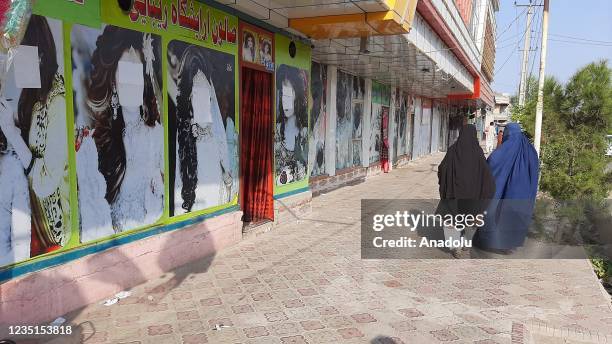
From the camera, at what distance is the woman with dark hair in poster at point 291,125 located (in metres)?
7.09

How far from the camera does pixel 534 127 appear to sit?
25.7 ft

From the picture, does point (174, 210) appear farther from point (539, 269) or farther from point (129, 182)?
point (539, 269)

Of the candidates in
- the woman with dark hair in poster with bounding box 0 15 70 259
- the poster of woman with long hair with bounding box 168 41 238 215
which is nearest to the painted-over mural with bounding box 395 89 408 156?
the poster of woman with long hair with bounding box 168 41 238 215

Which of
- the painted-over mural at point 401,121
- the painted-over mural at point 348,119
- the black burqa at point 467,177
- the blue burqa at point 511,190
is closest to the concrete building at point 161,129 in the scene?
the black burqa at point 467,177

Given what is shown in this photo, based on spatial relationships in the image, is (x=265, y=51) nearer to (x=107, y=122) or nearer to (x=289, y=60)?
(x=289, y=60)

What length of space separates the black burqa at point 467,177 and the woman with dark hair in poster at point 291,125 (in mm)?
2752

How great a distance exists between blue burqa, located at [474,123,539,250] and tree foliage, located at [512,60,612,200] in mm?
1245

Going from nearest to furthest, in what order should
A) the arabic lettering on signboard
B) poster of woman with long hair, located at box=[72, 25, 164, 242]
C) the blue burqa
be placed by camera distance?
poster of woman with long hair, located at box=[72, 25, 164, 242] → the arabic lettering on signboard → the blue burqa

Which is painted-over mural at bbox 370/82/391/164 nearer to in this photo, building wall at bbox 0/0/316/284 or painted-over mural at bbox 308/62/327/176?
painted-over mural at bbox 308/62/327/176

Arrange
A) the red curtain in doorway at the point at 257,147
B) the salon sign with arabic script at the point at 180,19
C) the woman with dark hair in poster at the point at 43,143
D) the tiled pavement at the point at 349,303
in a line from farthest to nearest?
the red curtain in doorway at the point at 257,147, the salon sign with arabic script at the point at 180,19, the tiled pavement at the point at 349,303, the woman with dark hair in poster at the point at 43,143

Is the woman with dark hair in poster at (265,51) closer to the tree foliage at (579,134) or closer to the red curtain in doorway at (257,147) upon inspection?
the red curtain in doorway at (257,147)

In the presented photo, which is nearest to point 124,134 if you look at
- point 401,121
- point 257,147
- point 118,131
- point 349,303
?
point 118,131

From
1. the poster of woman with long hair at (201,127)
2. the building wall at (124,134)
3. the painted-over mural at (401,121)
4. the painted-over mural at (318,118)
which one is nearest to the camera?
the building wall at (124,134)

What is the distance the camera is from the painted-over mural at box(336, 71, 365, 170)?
36.6 feet
